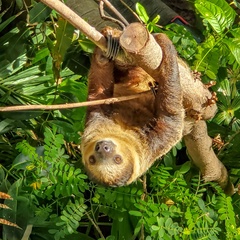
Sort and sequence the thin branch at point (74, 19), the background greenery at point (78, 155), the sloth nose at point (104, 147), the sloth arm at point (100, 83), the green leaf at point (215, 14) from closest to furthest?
the thin branch at point (74, 19) < the sloth nose at point (104, 147) < the sloth arm at point (100, 83) < the green leaf at point (215, 14) < the background greenery at point (78, 155)

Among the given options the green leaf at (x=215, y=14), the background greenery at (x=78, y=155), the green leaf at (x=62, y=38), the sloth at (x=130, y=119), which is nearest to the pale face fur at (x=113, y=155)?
the sloth at (x=130, y=119)

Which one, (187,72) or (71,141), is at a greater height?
(187,72)

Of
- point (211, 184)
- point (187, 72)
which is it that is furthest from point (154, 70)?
point (211, 184)

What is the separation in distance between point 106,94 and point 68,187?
20.8 inches

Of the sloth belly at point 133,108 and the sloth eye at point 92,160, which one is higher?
the sloth belly at point 133,108

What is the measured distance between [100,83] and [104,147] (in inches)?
11.7

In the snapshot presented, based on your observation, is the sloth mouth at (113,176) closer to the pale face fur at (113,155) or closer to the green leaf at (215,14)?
the pale face fur at (113,155)

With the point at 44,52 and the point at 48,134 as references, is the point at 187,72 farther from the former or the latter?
the point at 44,52

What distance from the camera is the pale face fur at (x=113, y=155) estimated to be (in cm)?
196

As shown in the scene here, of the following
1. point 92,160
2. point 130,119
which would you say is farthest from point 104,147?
point 130,119

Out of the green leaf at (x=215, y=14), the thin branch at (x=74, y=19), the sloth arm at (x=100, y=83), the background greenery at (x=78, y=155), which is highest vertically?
the thin branch at (x=74, y=19)

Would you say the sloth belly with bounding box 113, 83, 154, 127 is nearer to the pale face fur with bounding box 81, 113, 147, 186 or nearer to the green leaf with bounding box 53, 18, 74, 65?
the pale face fur with bounding box 81, 113, 147, 186

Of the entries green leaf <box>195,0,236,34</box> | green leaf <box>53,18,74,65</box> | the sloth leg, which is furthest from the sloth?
green leaf <box>53,18,74,65</box>

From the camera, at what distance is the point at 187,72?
2.00m
